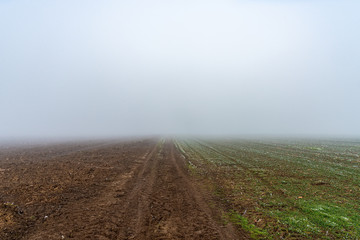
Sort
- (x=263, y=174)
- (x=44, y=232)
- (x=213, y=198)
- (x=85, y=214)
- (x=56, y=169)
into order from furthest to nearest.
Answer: (x=56, y=169)
(x=263, y=174)
(x=213, y=198)
(x=85, y=214)
(x=44, y=232)

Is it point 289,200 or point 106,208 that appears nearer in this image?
point 106,208

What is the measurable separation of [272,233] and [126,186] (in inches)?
437

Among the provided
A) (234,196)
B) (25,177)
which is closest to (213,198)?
(234,196)

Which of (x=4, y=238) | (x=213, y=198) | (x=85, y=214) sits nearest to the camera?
(x=4, y=238)

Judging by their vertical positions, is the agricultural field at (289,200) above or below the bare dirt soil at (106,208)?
below

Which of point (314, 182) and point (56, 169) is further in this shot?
point (56, 169)

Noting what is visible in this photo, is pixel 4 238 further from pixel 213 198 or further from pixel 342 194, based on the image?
pixel 342 194

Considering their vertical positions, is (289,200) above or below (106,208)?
below

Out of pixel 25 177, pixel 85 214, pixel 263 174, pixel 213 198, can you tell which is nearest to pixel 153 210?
pixel 85 214

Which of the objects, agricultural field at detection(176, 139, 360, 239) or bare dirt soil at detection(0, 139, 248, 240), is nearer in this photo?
bare dirt soil at detection(0, 139, 248, 240)

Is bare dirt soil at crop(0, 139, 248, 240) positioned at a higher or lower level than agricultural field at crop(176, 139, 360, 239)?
higher

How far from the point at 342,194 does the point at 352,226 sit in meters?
5.44

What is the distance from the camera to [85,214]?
30.9 ft

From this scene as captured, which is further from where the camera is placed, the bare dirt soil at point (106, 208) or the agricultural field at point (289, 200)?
the agricultural field at point (289, 200)
